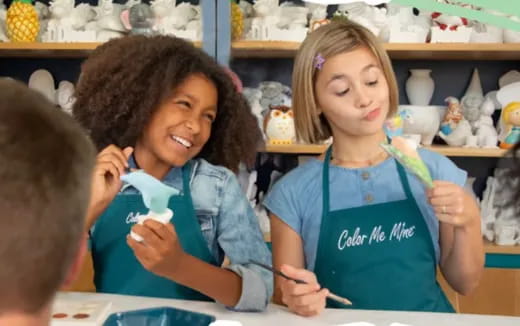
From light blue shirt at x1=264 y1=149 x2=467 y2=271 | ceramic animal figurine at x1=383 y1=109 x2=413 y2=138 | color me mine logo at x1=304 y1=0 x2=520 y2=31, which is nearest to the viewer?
color me mine logo at x1=304 y1=0 x2=520 y2=31

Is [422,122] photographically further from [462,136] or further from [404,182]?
[404,182]

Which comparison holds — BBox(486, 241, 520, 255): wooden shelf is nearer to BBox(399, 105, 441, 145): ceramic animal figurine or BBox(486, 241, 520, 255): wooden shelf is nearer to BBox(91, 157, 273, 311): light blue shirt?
BBox(399, 105, 441, 145): ceramic animal figurine

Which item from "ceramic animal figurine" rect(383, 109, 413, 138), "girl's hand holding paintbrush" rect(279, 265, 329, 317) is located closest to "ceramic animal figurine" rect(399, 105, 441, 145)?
"ceramic animal figurine" rect(383, 109, 413, 138)

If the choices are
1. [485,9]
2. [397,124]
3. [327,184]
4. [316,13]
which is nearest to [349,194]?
[327,184]

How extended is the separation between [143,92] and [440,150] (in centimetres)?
133

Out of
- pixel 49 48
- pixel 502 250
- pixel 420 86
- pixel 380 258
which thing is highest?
pixel 49 48

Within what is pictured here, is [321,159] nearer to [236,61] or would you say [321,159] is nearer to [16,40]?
[236,61]

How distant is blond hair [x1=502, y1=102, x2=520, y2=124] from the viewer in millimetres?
2281

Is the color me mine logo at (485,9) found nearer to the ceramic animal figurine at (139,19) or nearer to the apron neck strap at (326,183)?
the apron neck strap at (326,183)

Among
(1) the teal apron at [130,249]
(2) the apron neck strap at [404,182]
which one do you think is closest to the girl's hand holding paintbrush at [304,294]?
(1) the teal apron at [130,249]

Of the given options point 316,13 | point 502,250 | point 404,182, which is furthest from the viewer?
point 316,13

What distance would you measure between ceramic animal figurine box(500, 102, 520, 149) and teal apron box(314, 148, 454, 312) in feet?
3.58

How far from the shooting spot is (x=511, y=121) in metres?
2.29

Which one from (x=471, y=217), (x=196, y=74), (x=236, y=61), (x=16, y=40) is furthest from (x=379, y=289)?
(x=16, y=40)
